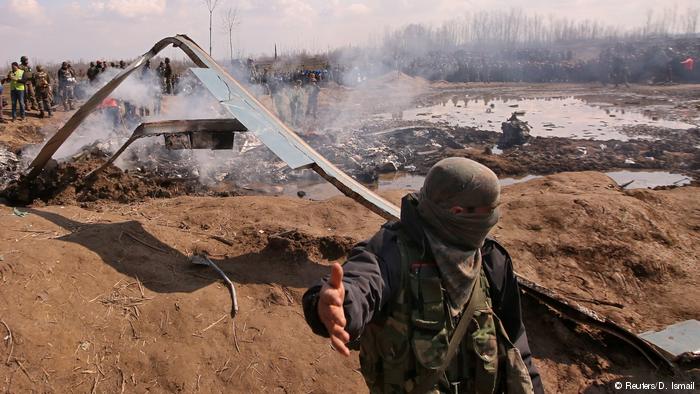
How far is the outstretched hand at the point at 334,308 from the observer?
1.24 m

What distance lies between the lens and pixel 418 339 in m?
1.59

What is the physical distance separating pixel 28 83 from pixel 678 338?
16.5 metres

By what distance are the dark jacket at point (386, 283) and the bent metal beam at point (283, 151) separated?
2.35 m

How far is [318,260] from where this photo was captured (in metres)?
4.64

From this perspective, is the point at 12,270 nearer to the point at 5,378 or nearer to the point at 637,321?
the point at 5,378

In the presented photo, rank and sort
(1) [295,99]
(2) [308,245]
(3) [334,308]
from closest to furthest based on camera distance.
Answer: (3) [334,308]
(2) [308,245]
(1) [295,99]

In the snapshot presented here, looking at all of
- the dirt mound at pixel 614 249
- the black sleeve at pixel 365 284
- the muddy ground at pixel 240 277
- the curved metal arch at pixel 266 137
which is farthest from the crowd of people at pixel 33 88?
the black sleeve at pixel 365 284

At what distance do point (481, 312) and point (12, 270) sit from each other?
341 cm

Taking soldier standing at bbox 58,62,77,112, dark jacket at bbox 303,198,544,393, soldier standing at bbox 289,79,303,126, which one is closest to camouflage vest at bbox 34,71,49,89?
soldier standing at bbox 58,62,77,112

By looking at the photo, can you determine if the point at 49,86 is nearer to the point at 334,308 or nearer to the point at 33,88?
the point at 33,88

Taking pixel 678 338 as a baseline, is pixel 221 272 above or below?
above

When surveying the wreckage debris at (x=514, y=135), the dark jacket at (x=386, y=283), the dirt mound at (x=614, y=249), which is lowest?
the dirt mound at (x=614, y=249)

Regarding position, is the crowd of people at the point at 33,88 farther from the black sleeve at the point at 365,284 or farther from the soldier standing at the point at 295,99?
the black sleeve at the point at 365,284

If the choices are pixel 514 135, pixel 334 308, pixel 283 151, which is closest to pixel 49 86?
pixel 283 151
